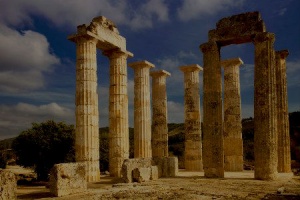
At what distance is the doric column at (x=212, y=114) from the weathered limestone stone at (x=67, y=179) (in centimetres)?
798

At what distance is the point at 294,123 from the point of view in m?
45.9

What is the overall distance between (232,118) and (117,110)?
9897 millimetres

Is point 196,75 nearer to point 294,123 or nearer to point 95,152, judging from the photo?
point 95,152

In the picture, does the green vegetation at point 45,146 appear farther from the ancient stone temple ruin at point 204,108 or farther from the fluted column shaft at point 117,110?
the fluted column shaft at point 117,110

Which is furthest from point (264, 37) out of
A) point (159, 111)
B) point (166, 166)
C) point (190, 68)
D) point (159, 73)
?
point (159, 111)

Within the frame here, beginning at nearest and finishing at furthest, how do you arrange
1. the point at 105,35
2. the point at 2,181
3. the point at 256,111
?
the point at 2,181 → the point at 256,111 → the point at 105,35

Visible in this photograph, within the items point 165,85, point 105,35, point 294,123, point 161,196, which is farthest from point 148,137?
point 294,123

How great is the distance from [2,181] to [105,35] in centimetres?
1313

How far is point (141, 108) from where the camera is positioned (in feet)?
90.3

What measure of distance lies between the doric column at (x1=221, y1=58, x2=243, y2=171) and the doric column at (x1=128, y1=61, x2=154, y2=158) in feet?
20.6

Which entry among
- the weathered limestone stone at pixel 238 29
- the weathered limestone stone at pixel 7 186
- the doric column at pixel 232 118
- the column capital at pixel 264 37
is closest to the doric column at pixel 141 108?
the doric column at pixel 232 118

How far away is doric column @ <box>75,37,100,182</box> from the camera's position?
2056cm

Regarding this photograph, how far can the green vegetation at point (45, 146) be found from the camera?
3111cm

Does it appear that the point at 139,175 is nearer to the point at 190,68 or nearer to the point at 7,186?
the point at 7,186
